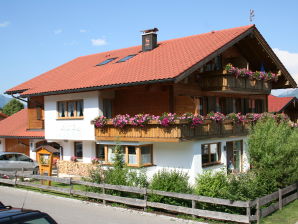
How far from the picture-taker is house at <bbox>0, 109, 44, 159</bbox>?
25856 mm

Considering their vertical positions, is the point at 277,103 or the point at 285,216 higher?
the point at 277,103

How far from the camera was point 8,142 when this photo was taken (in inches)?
1165

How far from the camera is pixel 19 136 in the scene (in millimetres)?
26453

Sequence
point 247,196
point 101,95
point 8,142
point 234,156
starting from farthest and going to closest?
point 8,142 < point 234,156 < point 101,95 < point 247,196

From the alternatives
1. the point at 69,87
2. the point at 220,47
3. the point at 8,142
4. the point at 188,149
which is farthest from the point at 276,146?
the point at 8,142

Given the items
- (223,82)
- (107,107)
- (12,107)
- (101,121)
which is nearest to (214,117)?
(223,82)

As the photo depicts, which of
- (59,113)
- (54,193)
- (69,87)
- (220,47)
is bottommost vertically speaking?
(54,193)

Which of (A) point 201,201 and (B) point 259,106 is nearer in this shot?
(A) point 201,201

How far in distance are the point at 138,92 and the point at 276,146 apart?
848cm

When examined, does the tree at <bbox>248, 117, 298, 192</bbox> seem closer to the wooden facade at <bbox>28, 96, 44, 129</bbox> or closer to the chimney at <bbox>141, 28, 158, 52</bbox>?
the chimney at <bbox>141, 28, 158, 52</bbox>

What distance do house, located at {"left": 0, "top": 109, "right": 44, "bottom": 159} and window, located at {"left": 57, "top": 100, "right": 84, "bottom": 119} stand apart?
10.4 ft

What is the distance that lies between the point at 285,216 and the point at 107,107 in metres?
11.3

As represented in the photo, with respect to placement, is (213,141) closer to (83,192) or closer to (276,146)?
(276,146)

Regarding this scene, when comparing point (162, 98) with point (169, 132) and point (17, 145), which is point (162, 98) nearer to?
point (169, 132)
